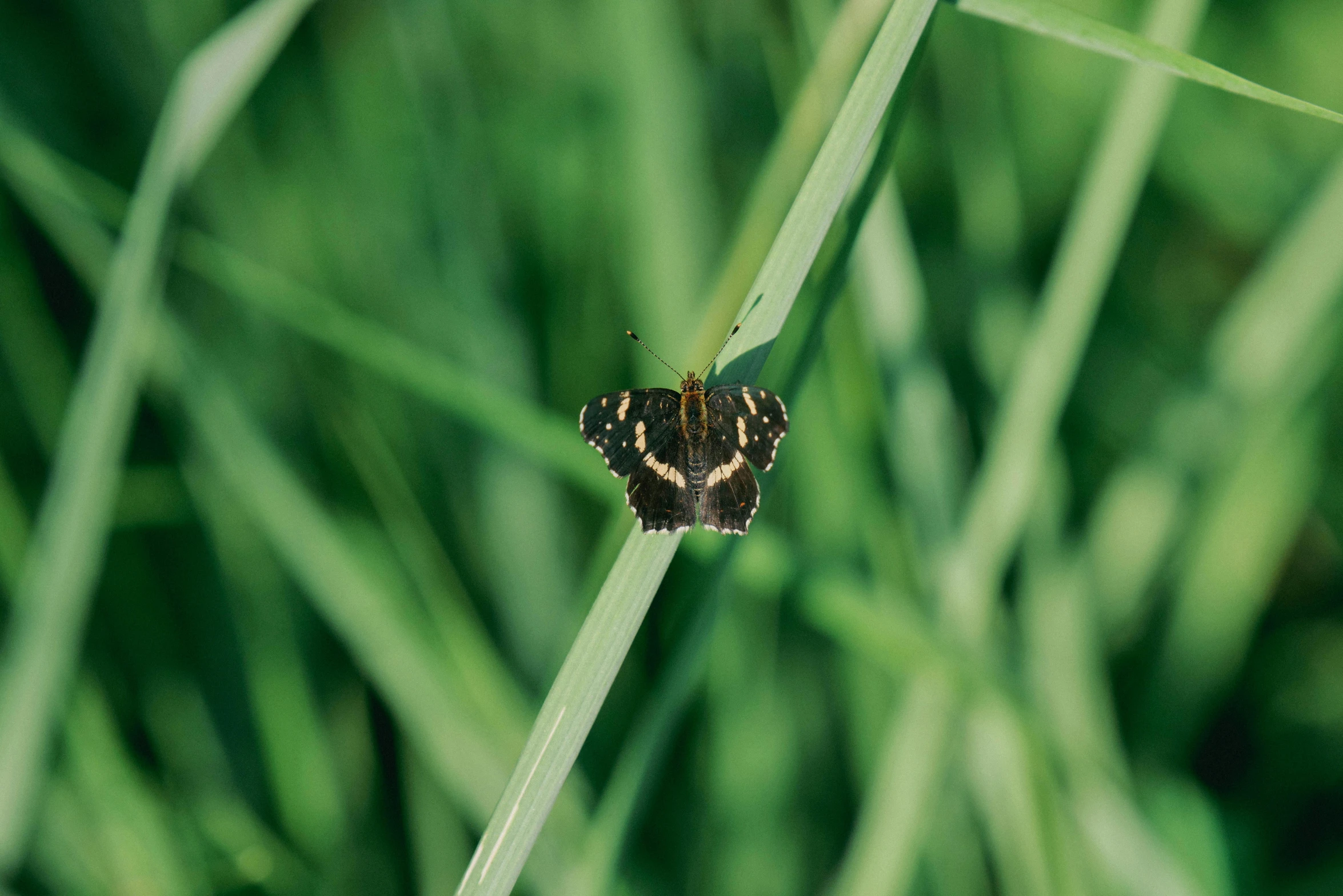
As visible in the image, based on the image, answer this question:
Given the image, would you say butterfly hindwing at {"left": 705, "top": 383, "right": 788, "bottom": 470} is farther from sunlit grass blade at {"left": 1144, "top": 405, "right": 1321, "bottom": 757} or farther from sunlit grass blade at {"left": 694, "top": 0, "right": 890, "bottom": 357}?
sunlit grass blade at {"left": 1144, "top": 405, "right": 1321, "bottom": 757}

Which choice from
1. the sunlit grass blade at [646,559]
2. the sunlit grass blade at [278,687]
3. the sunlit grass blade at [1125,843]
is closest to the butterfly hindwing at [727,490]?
the sunlit grass blade at [646,559]

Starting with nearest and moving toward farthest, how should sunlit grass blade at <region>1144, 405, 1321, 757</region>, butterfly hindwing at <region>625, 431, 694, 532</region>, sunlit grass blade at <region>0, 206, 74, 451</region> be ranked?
1. butterfly hindwing at <region>625, 431, 694, 532</region>
2. sunlit grass blade at <region>1144, 405, 1321, 757</region>
3. sunlit grass blade at <region>0, 206, 74, 451</region>

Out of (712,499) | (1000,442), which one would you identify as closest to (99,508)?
(712,499)

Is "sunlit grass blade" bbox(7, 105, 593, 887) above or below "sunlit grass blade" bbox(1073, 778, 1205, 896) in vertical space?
below

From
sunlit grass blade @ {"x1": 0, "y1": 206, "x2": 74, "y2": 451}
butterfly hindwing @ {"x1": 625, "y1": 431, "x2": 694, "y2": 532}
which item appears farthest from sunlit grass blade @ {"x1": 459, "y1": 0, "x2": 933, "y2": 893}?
sunlit grass blade @ {"x1": 0, "y1": 206, "x2": 74, "y2": 451}

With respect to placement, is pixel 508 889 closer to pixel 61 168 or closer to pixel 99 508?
pixel 99 508

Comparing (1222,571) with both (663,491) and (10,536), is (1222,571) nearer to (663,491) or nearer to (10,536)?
(663,491)

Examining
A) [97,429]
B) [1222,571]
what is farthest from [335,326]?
[1222,571]
